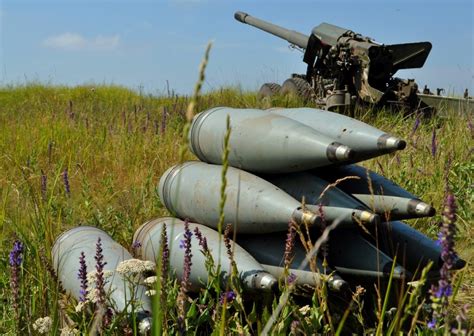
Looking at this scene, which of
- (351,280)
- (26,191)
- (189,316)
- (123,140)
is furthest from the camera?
(123,140)

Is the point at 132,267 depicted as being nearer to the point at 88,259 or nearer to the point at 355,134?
the point at 88,259

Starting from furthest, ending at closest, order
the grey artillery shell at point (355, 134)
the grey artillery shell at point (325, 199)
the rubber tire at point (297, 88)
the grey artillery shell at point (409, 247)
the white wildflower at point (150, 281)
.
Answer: the rubber tire at point (297, 88) → the grey artillery shell at point (409, 247) → the grey artillery shell at point (355, 134) → the grey artillery shell at point (325, 199) → the white wildflower at point (150, 281)

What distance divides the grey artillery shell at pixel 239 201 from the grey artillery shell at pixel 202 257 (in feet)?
0.32

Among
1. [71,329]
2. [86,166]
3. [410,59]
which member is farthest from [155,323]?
[410,59]

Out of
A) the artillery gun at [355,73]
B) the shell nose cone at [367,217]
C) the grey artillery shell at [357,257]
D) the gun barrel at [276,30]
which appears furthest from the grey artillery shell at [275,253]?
the gun barrel at [276,30]

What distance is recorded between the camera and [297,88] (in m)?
9.74

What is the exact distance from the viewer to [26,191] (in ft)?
13.0

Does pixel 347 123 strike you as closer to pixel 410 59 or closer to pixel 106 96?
pixel 410 59

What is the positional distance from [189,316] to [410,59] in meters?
7.79

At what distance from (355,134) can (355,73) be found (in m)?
6.36

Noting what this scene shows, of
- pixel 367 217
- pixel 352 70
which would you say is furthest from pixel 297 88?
pixel 367 217

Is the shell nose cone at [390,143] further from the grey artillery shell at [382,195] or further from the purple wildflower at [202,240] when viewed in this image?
the purple wildflower at [202,240]

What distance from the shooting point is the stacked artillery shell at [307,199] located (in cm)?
251

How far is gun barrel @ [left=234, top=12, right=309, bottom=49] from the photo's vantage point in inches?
396
